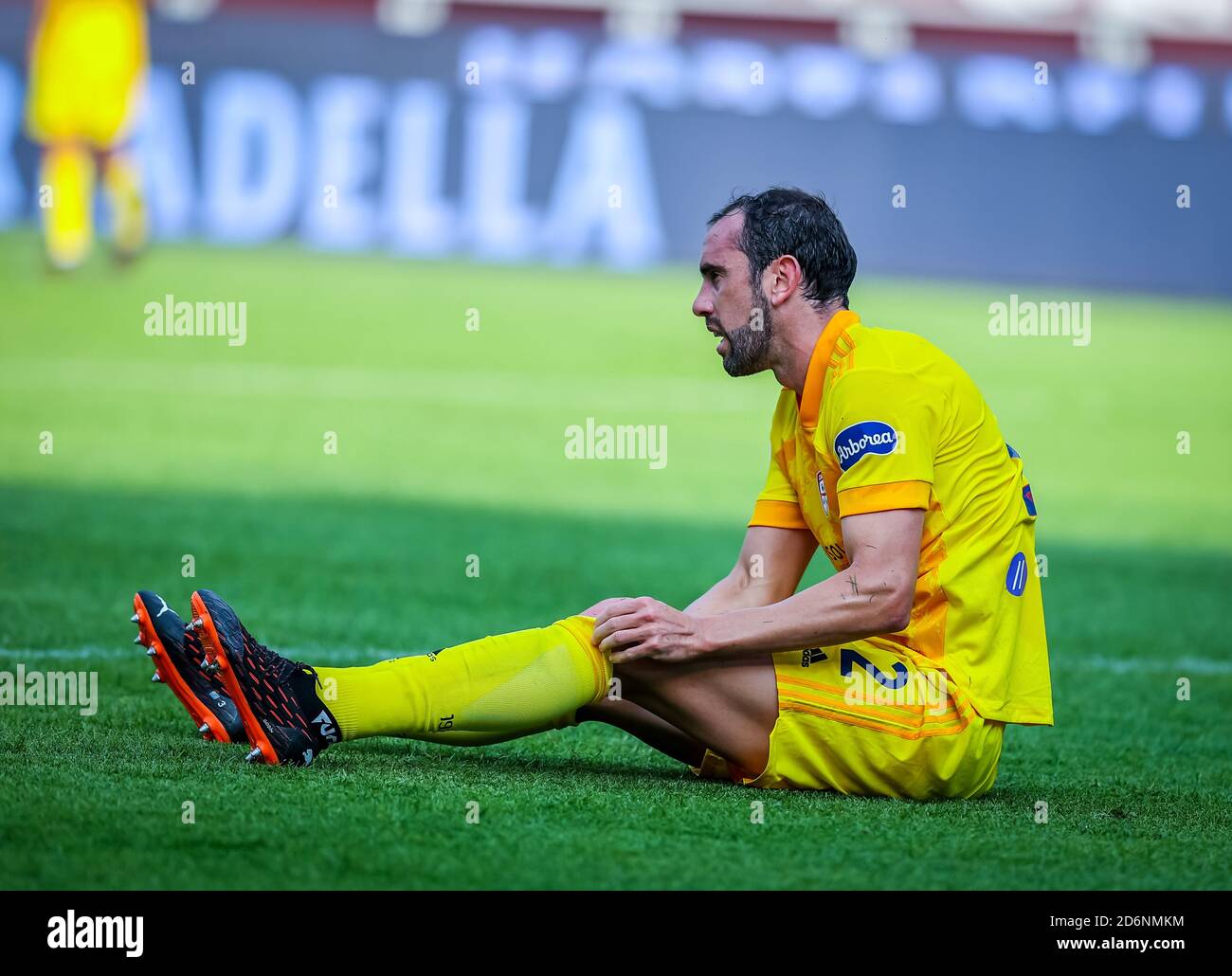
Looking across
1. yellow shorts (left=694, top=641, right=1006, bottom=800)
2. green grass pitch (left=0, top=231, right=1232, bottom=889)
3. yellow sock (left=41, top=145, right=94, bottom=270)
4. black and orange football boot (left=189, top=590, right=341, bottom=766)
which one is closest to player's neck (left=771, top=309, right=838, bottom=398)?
yellow shorts (left=694, top=641, right=1006, bottom=800)

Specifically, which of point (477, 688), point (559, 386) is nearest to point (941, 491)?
point (477, 688)

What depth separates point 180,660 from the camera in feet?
12.1

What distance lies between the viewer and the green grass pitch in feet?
10.7

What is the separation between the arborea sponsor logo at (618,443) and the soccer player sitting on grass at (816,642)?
25.1ft

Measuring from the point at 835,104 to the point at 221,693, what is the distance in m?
15.9

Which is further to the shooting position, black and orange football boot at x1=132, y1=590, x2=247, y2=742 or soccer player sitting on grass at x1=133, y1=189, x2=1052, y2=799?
black and orange football boot at x1=132, y1=590, x2=247, y2=742

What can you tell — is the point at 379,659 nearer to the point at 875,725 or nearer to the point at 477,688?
the point at 477,688

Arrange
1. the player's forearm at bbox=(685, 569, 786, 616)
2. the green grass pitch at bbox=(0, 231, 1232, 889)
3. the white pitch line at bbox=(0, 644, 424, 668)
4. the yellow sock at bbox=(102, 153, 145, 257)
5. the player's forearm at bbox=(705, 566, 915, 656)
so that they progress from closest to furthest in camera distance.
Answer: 1. the green grass pitch at bbox=(0, 231, 1232, 889)
2. the player's forearm at bbox=(705, 566, 915, 656)
3. the player's forearm at bbox=(685, 569, 786, 616)
4. the white pitch line at bbox=(0, 644, 424, 668)
5. the yellow sock at bbox=(102, 153, 145, 257)

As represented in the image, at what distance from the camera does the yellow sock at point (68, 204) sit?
56.5 ft

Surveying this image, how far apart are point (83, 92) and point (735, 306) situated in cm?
1489

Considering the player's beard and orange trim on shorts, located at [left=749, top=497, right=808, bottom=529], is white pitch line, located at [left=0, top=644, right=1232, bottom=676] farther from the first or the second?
the player's beard

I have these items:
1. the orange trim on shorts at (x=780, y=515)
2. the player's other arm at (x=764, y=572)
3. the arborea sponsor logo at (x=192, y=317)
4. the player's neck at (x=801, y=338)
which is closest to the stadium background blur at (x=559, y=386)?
the arborea sponsor logo at (x=192, y=317)

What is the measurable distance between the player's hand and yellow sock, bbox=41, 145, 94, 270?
600 inches

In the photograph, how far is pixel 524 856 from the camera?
3148mm
